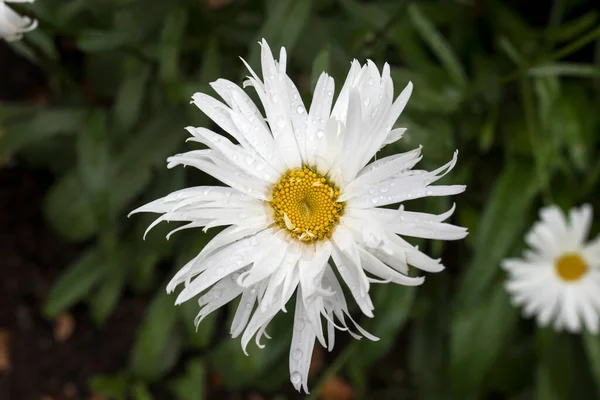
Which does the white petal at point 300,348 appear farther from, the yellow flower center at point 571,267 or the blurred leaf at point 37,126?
the blurred leaf at point 37,126

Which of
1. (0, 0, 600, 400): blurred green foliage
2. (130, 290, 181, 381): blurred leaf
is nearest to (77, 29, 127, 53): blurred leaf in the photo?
(0, 0, 600, 400): blurred green foliage

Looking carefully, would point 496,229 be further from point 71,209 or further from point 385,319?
point 71,209

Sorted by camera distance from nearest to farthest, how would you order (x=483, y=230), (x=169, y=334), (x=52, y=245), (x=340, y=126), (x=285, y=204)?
(x=340, y=126) < (x=285, y=204) < (x=483, y=230) < (x=169, y=334) < (x=52, y=245)

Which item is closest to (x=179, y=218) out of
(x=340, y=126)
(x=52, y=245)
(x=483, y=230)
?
(x=340, y=126)

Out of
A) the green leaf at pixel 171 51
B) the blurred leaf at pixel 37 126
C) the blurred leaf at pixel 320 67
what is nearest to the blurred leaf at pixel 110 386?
the blurred leaf at pixel 37 126

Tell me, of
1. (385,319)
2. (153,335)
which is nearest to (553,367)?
(385,319)

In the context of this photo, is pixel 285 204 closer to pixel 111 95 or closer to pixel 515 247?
pixel 515 247
